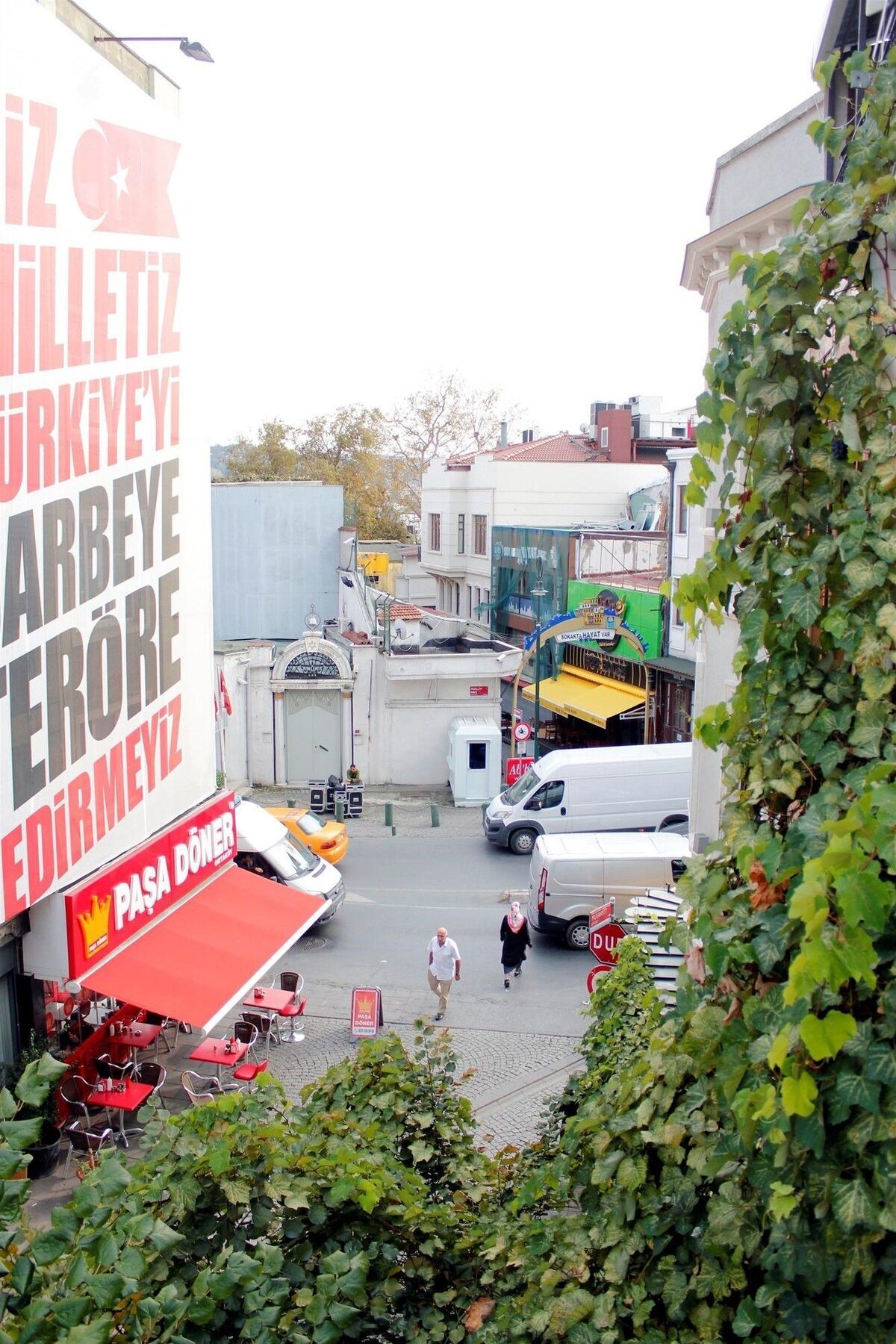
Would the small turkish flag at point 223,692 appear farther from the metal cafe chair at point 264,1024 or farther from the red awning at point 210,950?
the metal cafe chair at point 264,1024

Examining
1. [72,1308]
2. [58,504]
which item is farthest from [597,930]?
[72,1308]

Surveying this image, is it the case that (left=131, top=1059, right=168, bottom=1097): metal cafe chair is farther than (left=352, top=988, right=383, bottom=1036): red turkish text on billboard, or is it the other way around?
(left=352, top=988, right=383, bottom=1036): red turkish text on billboard

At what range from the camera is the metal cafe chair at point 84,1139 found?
11.5m

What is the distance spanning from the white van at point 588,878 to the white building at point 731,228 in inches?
76.1

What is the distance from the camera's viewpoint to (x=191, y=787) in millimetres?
15500

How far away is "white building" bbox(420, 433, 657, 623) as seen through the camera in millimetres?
43750

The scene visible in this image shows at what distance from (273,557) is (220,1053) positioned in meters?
34.9

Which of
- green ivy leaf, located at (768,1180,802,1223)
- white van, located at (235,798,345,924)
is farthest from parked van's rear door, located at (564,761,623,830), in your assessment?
green ivy leaf, located at (768,1180,802,1223)

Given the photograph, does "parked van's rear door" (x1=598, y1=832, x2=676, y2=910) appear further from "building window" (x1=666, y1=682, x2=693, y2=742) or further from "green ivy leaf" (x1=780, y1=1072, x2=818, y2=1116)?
"green ivy leaf" (x1=780, y1=1072, x2=818, y2=1116)

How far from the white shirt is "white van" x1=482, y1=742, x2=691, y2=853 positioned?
8.21 meters

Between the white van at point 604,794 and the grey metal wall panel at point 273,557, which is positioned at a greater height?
the grey metal wall panel at point 273,557

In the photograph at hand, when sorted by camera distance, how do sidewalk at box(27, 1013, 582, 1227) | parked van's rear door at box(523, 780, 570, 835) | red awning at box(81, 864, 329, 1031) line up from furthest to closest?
parked van's rear door at box(523, 780, 570, 835) → sidewalk at box(27, 1013, 582, 1227) → red awning at box(81, 864, 329, 1031)

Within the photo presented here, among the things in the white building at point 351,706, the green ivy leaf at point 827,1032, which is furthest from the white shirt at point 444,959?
the white building at point 351,706

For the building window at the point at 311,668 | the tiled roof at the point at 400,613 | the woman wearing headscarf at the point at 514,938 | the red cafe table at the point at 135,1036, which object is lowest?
the red cafe table at the point at 135,1036
